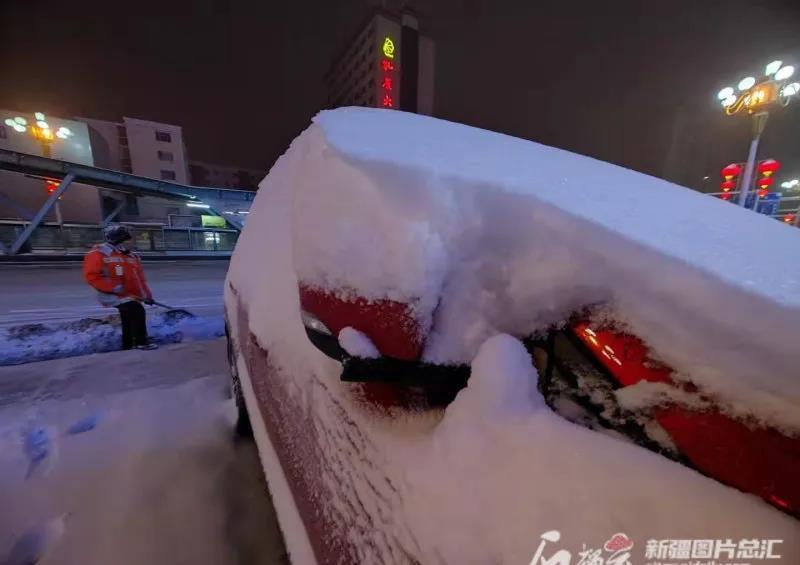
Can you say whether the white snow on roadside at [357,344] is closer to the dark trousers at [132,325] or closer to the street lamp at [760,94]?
the dark trousers at [132,325]

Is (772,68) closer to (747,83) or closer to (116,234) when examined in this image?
(747,83)

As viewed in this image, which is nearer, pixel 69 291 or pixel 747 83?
pixel 69 291

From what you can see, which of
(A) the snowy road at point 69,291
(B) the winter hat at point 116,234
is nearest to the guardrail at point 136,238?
(A) the snowy road at point 69,291

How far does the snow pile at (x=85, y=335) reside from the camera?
3.89 m

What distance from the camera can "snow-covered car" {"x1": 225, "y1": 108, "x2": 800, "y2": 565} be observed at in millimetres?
496

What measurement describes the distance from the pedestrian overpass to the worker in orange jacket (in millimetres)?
8449

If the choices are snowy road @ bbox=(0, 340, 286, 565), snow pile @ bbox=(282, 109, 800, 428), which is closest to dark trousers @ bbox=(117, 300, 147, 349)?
snowy road @ bbox=(0, 340, 286, 565)

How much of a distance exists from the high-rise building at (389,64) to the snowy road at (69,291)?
35.6 meters

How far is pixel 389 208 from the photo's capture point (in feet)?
2.55

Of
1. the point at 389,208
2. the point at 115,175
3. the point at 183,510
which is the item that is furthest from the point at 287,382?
the point at 115,175

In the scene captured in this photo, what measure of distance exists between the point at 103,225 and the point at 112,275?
11675 mm

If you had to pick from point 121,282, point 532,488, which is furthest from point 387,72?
point 532,488

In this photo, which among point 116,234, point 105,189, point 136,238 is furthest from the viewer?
point 105,189

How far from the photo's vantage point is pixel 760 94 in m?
8.10
